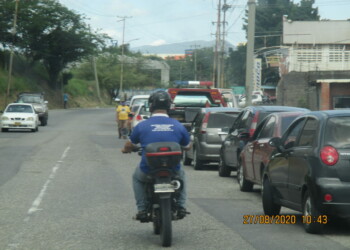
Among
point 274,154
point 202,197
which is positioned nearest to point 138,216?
point 274,154

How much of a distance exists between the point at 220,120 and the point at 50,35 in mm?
60173

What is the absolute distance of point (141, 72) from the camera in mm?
124812

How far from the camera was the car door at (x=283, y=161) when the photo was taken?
1021cm

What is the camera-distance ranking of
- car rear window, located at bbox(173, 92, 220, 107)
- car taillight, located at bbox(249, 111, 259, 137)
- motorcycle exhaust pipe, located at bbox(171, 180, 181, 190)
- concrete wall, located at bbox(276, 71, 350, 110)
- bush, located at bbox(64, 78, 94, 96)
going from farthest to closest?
bush, located at bbox(64, 78, 94, 96) → concrete wall, located at bbox(276, 71, 350, 110) → car rear window, located at bbox(173, 92, 220, 107) → car taillight, located at bbox(249, 111, 259, 137) → motorcycle exhaust pipe, located at bbox(171, 180, 181, 190)

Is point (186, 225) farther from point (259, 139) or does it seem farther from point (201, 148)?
point (201, 148)

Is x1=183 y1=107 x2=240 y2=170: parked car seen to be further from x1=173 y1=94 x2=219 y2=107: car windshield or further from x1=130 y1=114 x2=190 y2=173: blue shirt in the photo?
x1=130 y1=114 x2=190 y2=173: blue shirt

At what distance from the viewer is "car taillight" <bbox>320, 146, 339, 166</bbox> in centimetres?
902

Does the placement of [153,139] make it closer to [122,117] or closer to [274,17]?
[122,117]

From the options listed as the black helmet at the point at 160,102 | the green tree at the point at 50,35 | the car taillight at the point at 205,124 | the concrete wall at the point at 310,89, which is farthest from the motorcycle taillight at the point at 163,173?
the green tree at the point at 50,35

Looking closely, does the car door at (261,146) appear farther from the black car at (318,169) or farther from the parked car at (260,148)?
the black car at (318,169)

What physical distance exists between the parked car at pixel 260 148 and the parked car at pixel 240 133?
72cm

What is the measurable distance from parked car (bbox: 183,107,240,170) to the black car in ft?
29.1

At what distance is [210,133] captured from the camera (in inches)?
763

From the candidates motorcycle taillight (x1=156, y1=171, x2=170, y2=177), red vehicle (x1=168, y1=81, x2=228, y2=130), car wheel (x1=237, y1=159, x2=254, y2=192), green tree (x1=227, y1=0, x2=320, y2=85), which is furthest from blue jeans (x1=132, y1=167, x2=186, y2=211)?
green tree (x1=227, y1=0, x2=320, y2=85)
